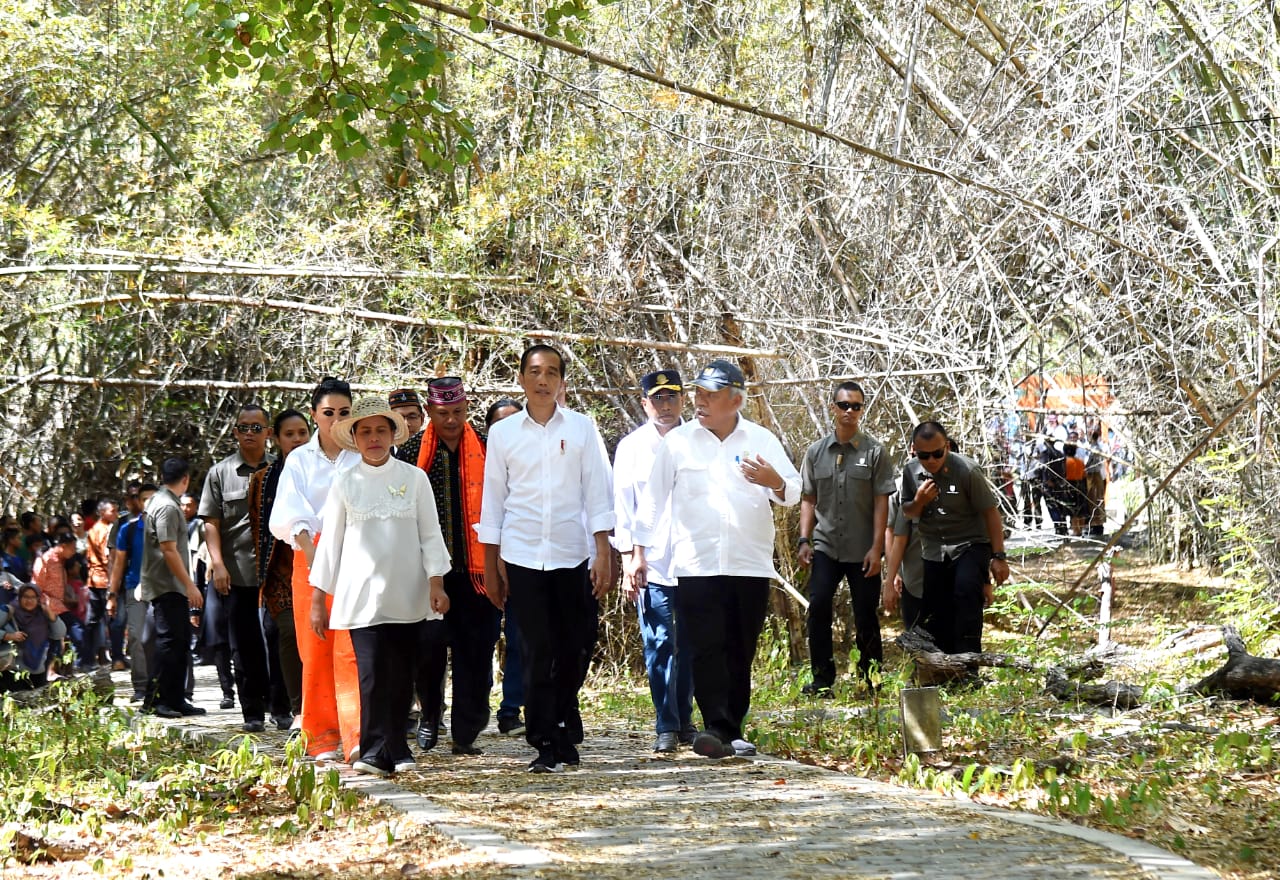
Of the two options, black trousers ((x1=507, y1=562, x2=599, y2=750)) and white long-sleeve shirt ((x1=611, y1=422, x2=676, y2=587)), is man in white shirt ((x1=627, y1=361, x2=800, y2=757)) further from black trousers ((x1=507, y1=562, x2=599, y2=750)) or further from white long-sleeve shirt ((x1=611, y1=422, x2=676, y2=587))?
black trousers ((x1=507, y1=562, x2=599, y2=750))

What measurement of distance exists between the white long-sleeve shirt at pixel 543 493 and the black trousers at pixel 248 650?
246 centimetres

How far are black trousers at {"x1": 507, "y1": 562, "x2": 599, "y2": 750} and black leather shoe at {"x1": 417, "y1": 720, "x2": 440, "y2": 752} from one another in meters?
0.83

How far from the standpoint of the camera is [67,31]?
14203mm

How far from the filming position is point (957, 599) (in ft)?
29.5

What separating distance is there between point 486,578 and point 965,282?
422 centimetres

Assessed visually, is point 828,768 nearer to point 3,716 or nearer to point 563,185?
point 3,716

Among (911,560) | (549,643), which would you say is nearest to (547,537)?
(549,643)

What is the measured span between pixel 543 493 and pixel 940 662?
2.99 metres

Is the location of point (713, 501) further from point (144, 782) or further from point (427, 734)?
point (144, 782)

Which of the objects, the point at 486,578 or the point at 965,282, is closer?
the point at 486,578

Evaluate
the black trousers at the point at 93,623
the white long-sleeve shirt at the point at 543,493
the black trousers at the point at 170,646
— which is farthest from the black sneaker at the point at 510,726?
the black trousers at the point at 93,623

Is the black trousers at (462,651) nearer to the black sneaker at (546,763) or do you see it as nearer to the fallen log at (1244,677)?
the black sneaker at (546,763)

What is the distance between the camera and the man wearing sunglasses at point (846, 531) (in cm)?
913

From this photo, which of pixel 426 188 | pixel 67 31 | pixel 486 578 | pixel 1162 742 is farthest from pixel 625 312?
pixel 67 31
